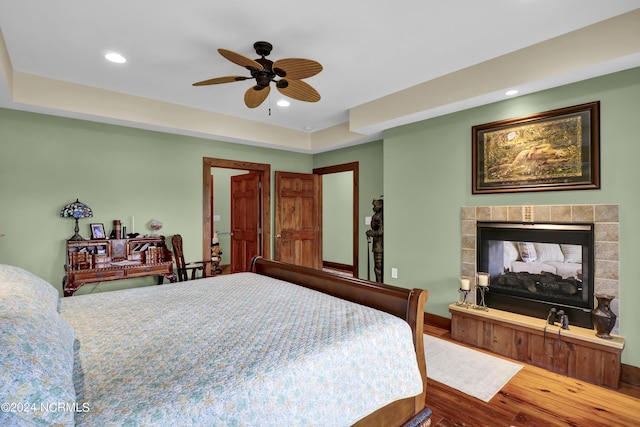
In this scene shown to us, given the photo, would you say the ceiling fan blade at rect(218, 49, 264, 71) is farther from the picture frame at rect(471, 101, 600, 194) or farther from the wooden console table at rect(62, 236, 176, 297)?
the wooden console table at rect(62, 236, 176, 297)

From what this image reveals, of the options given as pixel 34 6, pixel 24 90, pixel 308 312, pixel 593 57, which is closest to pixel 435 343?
pixel 308 312

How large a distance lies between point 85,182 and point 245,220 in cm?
255

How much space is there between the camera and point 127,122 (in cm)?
383

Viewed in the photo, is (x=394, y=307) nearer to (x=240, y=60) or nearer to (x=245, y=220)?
(x=240, y=60)

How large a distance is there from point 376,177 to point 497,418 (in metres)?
3.49

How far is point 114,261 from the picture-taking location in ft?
12.7

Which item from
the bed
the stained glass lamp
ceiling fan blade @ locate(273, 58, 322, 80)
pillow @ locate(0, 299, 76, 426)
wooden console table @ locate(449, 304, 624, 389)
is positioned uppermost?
ceiling fan blade @ locate(273, 58, 322, 80)

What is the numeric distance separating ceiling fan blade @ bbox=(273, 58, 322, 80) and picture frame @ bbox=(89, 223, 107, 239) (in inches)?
118

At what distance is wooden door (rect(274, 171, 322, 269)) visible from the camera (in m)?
5.50

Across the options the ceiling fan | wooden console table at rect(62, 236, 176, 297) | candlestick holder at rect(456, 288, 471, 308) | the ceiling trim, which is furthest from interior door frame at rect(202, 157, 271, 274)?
candlestick holder at rect(456, 288, 471, 308)

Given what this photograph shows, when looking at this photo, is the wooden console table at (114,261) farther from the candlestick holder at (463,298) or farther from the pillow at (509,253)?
the pillow at (509,253)

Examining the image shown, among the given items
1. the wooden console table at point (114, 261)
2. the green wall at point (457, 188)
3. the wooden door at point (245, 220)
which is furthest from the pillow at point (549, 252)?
the wooden console table at point (114, 261)

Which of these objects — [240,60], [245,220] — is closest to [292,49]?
[240,60]

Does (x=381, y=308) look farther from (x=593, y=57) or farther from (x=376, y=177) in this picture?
(x=376, y=177)
